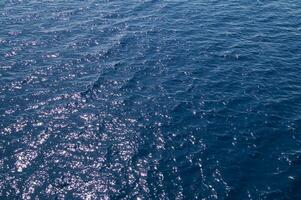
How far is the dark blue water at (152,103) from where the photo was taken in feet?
130

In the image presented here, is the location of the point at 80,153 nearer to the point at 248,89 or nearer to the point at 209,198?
the point at 209,198

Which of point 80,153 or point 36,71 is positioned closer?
point 80,153

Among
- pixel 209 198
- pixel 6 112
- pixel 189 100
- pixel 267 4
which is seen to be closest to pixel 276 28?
pixel 267 4

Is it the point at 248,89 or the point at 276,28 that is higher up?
the point at 276,28

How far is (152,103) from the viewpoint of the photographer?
51312mm

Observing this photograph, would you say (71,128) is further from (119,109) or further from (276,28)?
(276,28)

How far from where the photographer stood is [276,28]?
227 ft

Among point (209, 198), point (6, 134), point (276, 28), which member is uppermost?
point (276, 28)

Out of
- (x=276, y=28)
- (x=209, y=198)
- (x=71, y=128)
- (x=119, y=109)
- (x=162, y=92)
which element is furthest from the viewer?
(x=276, y=28)

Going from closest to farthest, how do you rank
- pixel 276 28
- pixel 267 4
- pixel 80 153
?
pixel 80 153, pixel 276 28, pixel 267 4

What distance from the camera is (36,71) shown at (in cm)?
5856

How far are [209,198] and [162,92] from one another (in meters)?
21.0

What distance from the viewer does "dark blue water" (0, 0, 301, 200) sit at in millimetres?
39562

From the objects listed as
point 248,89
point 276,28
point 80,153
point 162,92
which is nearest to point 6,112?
point 80,153
